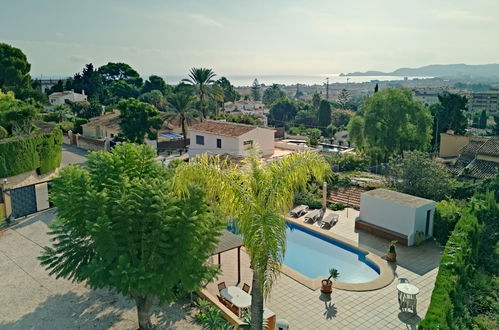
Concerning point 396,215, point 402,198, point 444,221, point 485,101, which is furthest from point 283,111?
point 485,101

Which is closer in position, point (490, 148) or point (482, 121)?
point (490, 148)

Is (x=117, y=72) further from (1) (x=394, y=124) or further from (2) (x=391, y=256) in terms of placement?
(2) (x=391, y=256)

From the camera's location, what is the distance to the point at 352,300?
17.0 metres

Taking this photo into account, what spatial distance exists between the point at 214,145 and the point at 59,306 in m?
28.2

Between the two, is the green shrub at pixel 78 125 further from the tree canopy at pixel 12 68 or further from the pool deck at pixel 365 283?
the pool deck at pixel 365 283

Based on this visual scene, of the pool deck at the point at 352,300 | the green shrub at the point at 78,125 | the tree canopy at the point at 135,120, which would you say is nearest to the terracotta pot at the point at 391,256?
the pool deck at the point at 352,300

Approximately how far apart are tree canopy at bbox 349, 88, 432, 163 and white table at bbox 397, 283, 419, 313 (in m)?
28.0

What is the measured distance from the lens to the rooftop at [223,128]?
40562 millimetres

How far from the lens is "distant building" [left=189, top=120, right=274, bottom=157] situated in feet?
131

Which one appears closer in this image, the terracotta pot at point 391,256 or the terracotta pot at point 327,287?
the terracotta pot at point 327,287

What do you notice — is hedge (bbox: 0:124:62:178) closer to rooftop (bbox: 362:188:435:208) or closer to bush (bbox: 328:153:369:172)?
rooftop (bbox: 362:188:435:208)

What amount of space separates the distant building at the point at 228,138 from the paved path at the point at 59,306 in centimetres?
2330

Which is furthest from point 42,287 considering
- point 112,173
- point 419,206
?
point 419,206

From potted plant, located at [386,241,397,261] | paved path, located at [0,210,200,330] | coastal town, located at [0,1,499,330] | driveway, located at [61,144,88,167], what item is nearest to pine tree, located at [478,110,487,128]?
coastal town, located at [0,1,499,330]
